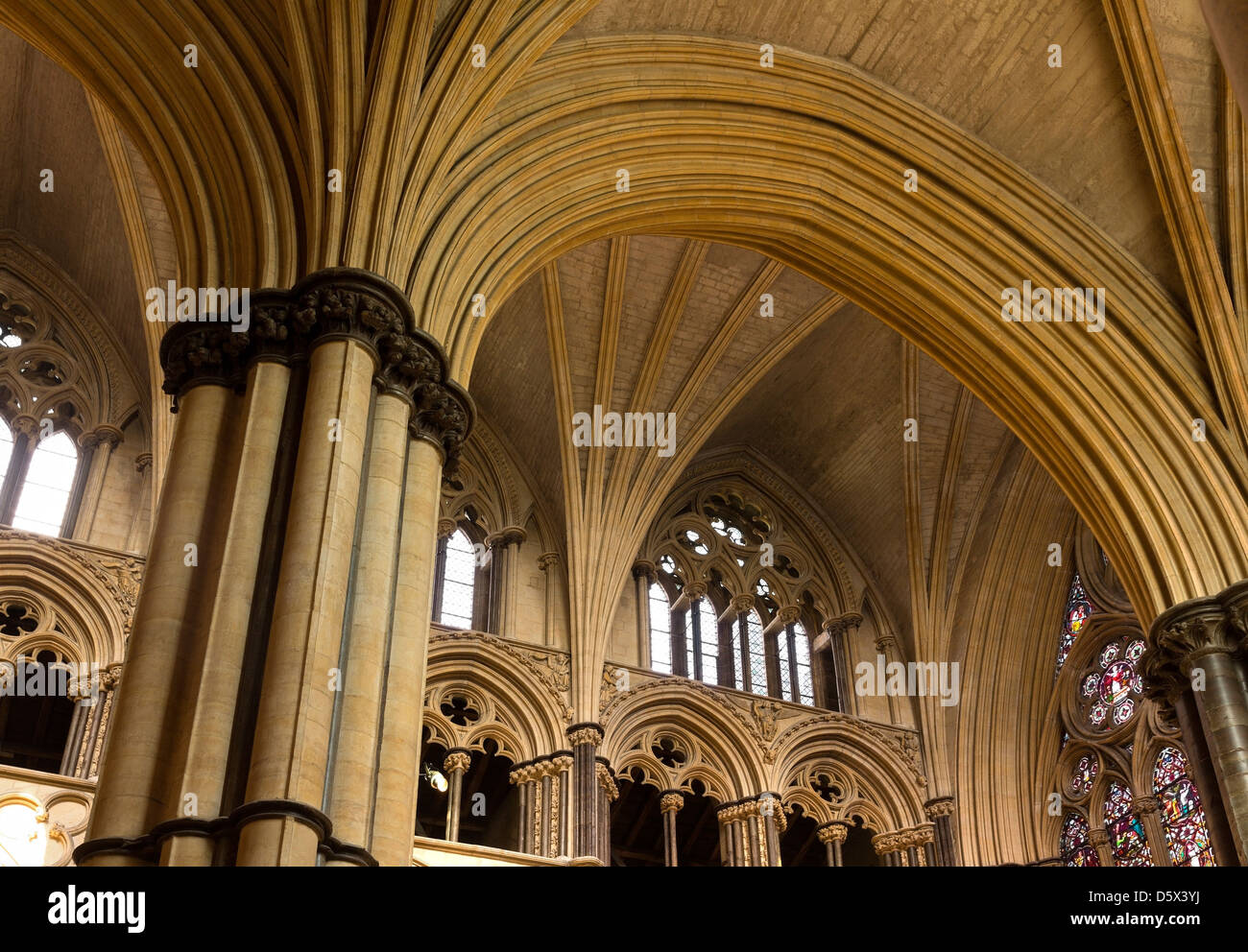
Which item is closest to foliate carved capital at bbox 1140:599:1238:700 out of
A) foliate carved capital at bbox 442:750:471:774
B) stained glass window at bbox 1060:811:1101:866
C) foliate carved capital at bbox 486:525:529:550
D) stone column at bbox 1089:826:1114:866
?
stone column at bbox 1089:826:1114:866

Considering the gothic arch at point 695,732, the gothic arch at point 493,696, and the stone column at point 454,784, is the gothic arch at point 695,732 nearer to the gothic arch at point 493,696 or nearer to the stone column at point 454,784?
the gothic arch at point 493,696

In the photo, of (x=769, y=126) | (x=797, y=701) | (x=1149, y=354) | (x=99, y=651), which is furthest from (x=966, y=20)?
(x=99, y=651)

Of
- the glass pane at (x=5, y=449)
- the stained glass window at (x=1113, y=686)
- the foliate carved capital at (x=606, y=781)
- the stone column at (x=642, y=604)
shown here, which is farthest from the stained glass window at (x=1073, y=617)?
the glass pane at (x=5, y=449)

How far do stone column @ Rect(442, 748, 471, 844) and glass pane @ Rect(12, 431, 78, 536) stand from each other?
461 centimetres

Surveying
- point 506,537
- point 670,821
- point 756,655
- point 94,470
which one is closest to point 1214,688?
point 670,821

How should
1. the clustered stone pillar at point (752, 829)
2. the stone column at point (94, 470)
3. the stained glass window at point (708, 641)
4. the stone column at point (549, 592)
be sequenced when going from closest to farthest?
the stone column at point (94, 470) → the clustered stone pillar at point (752, 829) → the stone column at point (549, 592) → the stained glass window at point (708, 641)

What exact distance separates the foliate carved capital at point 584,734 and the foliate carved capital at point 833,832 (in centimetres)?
306

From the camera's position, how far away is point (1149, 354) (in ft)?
40.6

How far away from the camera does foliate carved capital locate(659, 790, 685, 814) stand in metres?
14.4

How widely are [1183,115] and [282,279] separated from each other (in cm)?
829

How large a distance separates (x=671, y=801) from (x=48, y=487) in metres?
7.34

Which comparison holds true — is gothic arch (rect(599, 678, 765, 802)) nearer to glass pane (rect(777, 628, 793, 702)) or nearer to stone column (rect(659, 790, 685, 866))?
stone column (rect(659, 790, 685, 866))

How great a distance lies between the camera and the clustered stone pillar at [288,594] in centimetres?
630

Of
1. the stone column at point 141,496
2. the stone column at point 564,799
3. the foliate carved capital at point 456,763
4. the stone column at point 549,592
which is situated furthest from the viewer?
the stone column at point 549,592
